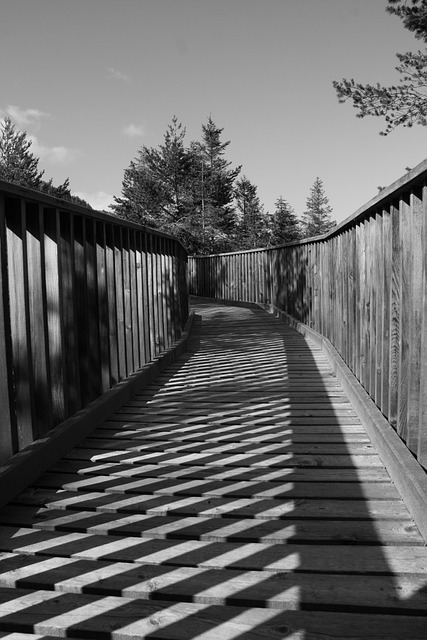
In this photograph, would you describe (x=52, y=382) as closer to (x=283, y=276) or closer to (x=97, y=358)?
(x=97, y=358)

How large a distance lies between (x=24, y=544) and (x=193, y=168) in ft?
130

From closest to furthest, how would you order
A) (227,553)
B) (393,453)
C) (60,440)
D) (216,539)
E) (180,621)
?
(180,621) → (227,553) → (216,539) → (393,453) → (60,440)

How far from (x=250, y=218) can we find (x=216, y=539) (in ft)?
194

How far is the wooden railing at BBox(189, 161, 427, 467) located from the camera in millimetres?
2238

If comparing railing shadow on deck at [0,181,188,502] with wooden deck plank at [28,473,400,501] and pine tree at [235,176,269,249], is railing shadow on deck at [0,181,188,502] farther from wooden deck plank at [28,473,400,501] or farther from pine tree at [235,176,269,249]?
pine tree at [235,176,269,249]

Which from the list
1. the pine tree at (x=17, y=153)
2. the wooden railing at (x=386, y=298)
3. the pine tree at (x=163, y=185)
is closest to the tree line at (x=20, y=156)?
the pine tree at (x=17, y=153)

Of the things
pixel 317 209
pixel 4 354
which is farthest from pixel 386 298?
pixel 317 209

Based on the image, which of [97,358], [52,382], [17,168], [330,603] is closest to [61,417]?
[52,382]

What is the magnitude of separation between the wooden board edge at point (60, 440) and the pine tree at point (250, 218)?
50.3 meters

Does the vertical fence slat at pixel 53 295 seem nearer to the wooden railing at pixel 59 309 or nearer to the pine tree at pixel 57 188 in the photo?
the wooden railing at pixel 59 309

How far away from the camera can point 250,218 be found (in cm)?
6000

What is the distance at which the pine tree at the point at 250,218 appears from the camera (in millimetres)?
56959

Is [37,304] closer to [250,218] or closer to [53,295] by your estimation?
[53,295]

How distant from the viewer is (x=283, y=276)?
10.4m
